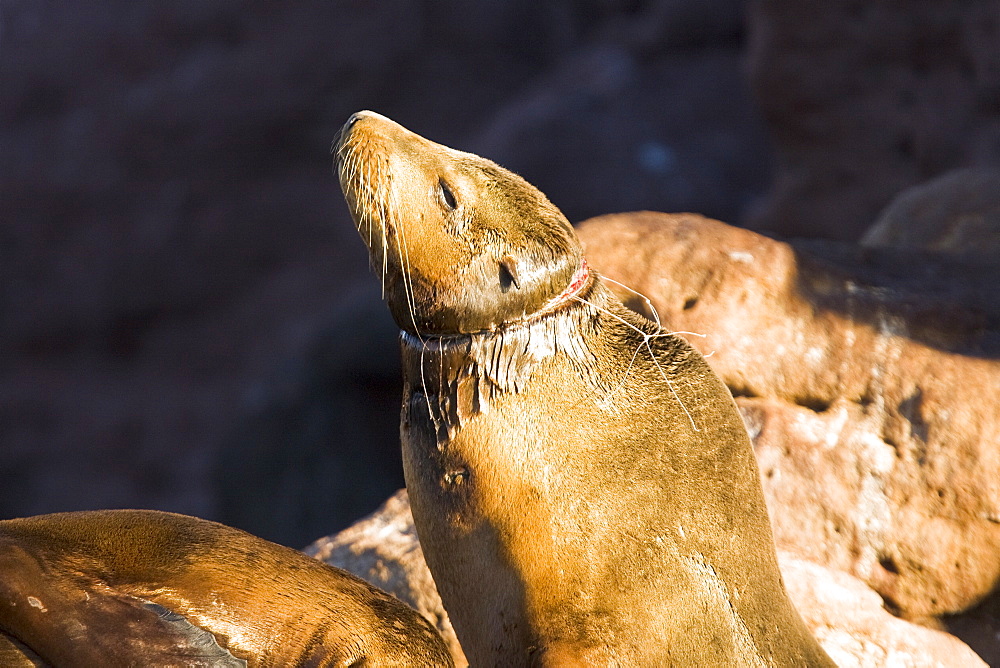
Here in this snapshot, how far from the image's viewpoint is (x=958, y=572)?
9.39 feet

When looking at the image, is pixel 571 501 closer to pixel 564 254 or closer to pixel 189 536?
pixel 564 254

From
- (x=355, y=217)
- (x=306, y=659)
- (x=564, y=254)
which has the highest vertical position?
(x=355, y=217)

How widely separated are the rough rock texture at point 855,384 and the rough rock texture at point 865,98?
4472mm

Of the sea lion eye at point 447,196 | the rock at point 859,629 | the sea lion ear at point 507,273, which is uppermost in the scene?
the sea lion eye at point 447,196

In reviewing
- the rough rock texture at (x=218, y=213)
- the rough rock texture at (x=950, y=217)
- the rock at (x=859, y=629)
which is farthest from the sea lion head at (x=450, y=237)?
the rough rock texture at (x=218, y=213)

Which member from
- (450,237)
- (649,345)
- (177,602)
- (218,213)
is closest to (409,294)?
(450,237)

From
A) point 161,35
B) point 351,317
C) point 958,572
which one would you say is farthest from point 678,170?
point 958,572

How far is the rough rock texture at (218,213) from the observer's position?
8141mm

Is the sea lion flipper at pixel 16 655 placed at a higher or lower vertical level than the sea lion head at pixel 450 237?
lower

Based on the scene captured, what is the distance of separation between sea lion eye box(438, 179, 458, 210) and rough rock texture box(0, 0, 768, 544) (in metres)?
5.75

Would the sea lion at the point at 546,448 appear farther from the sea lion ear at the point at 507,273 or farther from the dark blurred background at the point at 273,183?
the dark blurred background at the point at 273,183

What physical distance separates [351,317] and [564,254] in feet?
20.4

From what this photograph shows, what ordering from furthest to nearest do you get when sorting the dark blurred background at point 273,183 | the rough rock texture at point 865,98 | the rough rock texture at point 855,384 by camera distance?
the dark blurred background at point 273,183
the rough rock texture at point 865,98
the rough rock texture at point 855,384

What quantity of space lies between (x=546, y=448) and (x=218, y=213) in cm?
780
